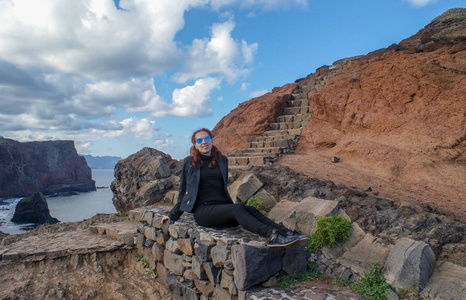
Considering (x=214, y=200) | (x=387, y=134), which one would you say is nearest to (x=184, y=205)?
(x=214, y=200)

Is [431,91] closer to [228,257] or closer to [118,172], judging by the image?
[228,257]

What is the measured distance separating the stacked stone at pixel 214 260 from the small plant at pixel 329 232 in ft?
1.58

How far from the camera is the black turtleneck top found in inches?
173

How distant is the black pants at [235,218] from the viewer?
3.57 metres

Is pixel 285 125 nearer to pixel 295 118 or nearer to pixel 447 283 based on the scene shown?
pixel 295 118

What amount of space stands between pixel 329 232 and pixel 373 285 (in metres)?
0.93

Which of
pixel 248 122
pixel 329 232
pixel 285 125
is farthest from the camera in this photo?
pixel 248 122

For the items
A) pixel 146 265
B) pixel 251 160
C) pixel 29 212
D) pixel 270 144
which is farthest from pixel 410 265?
pixel 29 212

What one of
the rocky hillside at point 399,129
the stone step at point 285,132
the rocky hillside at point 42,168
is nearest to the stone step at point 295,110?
the rocky hillside at point 399,129

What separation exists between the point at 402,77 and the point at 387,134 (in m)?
1.84

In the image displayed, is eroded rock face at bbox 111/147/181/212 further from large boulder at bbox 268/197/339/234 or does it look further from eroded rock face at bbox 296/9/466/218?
eroded rock face at bbox 296/9/466/218

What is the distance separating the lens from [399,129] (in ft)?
25.9

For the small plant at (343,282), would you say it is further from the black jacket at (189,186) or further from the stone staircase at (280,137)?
the stone staircase at (280,137)

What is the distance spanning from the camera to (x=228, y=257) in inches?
145
